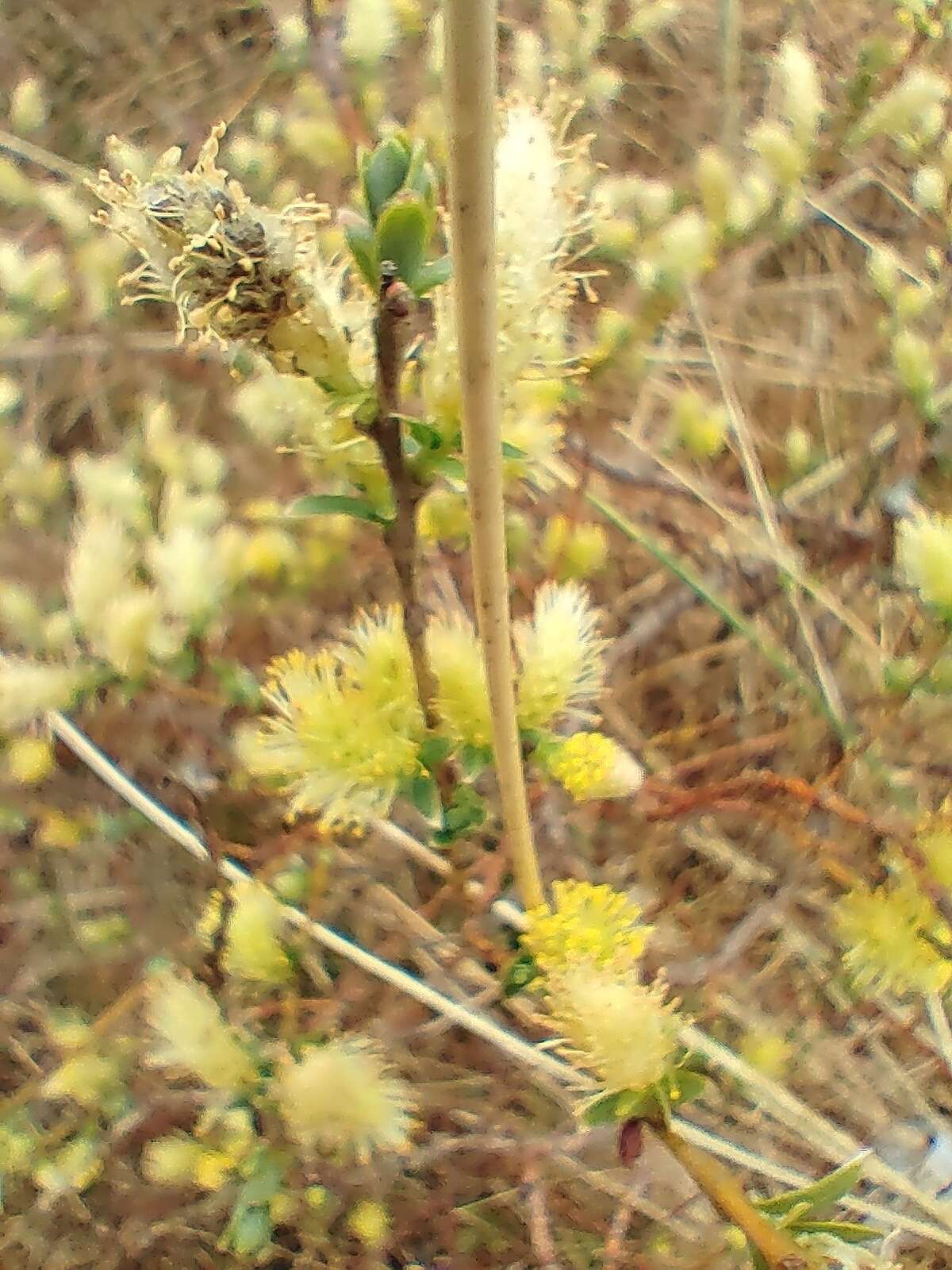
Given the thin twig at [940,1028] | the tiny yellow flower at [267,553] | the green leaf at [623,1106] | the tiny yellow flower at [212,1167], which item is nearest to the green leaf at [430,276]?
the green leaf at [623,1106]

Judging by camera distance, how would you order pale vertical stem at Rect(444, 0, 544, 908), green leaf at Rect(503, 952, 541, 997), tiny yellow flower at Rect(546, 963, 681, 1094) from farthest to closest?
green leaf at Rect(503, 952, 541, 997), tiny yellow flower at Rect(546, 963, 681, 1094), pale vertical stem at Rect(444, 0, 544, 908)

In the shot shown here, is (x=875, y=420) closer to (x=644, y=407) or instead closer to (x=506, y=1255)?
(x=644, y=407)

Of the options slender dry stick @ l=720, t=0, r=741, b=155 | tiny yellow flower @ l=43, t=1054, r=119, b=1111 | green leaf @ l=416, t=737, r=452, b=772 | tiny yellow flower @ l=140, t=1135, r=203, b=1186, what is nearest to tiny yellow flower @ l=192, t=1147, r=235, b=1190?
tiny yellow flower @ l=140, t=1135, r=203, b=1186

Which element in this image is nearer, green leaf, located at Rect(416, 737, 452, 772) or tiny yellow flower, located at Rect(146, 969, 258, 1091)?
green leaf, located at Rect(416, 737, 452, 772)

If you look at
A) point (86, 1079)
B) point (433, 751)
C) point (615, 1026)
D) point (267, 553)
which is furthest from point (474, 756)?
point (86, 1079)

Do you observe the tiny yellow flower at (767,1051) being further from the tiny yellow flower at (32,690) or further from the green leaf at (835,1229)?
the tiny yellow flower at (32,690)

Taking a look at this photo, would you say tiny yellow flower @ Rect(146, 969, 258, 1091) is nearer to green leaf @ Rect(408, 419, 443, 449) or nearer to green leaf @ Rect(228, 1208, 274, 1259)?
green leaf @ Rect(228, 1208, 274, 1259)
